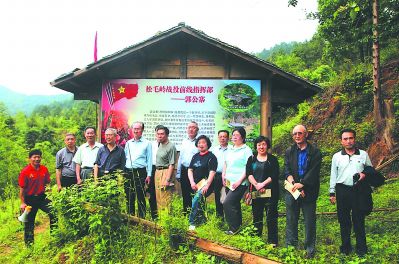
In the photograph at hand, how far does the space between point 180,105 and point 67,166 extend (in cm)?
313

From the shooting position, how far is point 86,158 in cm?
689

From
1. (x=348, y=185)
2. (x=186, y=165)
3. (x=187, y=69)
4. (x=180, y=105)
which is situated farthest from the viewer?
(x=187, y=69)

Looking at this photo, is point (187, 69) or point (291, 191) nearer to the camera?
point (291, 191)

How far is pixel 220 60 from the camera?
9.22m

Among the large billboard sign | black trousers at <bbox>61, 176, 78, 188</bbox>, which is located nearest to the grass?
black trousers at <bbox>61, 176, 78, 188</bbox>

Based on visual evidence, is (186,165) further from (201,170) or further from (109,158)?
(109,158)

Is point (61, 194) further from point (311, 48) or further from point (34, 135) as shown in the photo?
point (311, 48)

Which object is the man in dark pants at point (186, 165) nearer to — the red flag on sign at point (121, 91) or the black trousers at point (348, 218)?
the black trousers at point (348, 218)

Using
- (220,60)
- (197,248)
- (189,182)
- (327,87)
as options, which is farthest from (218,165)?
(327,87)

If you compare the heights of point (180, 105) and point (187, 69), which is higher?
point (187, 69)

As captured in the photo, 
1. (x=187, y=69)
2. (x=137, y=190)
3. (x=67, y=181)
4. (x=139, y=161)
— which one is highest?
(x=187, y=69)

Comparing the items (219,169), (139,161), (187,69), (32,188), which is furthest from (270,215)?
(187,69)

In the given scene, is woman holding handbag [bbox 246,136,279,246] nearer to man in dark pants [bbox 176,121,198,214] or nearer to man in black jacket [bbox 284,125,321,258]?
man in black jacket [bbox 284,125,321,258]

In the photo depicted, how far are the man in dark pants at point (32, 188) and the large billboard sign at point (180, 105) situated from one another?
2633mm
